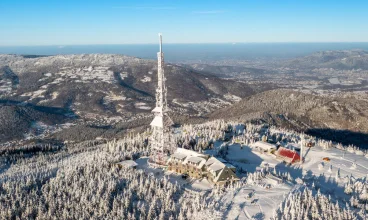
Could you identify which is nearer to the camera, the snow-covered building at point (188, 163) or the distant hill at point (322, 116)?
the snow-covered building at point (188, 163)

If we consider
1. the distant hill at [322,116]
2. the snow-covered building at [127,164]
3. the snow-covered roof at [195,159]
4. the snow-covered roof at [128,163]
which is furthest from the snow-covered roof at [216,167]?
the distant hill at [322,116]

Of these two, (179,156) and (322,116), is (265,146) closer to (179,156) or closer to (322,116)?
(179,156)

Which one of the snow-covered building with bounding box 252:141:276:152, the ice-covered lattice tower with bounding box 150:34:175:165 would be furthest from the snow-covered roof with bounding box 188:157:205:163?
the snow-covered building with bounding box 252:141:276:152

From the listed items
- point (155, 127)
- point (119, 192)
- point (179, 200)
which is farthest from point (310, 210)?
point (155, 127)

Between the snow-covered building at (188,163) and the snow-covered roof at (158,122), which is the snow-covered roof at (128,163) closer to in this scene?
the snow-covered building at (188,163)

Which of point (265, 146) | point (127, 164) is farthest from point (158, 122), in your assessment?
point (265, 146)

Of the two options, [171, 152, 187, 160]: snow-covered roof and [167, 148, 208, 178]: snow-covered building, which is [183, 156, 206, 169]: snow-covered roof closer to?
[167, 148, 208, 178]: snow-covered building
